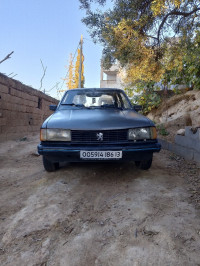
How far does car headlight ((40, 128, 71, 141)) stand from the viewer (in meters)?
2.70

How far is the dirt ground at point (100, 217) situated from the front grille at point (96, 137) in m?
0.61

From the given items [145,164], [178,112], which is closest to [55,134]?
[145,164]

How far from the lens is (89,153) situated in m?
2.61

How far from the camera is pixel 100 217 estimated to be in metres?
1.95

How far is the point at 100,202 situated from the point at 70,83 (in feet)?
104

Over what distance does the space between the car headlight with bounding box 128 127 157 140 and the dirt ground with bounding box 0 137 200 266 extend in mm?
645

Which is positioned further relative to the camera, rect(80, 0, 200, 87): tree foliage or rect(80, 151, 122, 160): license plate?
rect(80, 0, 200, 87): tree foliage

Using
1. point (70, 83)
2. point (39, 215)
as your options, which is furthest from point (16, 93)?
point (70, 83)

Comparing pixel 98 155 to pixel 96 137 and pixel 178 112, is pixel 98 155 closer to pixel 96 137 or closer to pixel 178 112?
pixel 96 137

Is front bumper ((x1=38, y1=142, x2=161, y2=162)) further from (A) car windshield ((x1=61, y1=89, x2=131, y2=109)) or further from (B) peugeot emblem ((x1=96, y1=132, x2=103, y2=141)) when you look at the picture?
(A) car windshield ((x1=61, y1=89, x2=131, y2=109))

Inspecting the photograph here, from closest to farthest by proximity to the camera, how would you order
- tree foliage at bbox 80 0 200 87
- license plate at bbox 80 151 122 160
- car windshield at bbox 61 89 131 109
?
license plate at bbox 80 151 122 160 → car windshield at bbox 61 89 131 109 → tree foliage at bbox 80 0 200 87

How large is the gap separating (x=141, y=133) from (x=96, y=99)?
55.0 inches

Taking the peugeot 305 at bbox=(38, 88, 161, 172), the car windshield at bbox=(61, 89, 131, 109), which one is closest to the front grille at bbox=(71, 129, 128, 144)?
the peugeot 305 at bbox=(38, 88, 161, 172)

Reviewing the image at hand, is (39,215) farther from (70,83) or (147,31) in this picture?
(70,83)
